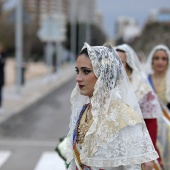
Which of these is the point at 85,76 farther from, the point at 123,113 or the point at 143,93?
the point at 143,93

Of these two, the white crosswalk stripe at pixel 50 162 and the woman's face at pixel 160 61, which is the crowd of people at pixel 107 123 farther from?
the white crosswalk stripe at pixel 50 162

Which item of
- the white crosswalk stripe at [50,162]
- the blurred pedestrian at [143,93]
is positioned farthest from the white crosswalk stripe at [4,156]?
the blurred pedestrian at [143,93]

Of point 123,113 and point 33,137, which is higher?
point 123,113

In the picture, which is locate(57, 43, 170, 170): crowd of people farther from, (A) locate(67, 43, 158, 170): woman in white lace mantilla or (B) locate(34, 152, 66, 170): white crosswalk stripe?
(B) locate(34, 152, 66, 170): white crosswalk stripe

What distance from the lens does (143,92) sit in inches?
169

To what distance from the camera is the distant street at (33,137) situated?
6825 mm

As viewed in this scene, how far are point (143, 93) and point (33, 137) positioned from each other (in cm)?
488

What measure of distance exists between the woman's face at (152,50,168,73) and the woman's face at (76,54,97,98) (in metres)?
2.61

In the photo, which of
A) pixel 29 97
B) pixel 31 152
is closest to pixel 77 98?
pixel 31 152

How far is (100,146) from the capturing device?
8.49ft

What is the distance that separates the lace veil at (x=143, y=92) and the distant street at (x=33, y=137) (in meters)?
2.19

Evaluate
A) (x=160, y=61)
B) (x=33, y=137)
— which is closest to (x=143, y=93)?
(x=160, y=61)

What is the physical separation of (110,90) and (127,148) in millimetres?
340

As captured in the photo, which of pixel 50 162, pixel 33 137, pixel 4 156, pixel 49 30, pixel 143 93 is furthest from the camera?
pixel 49 30
